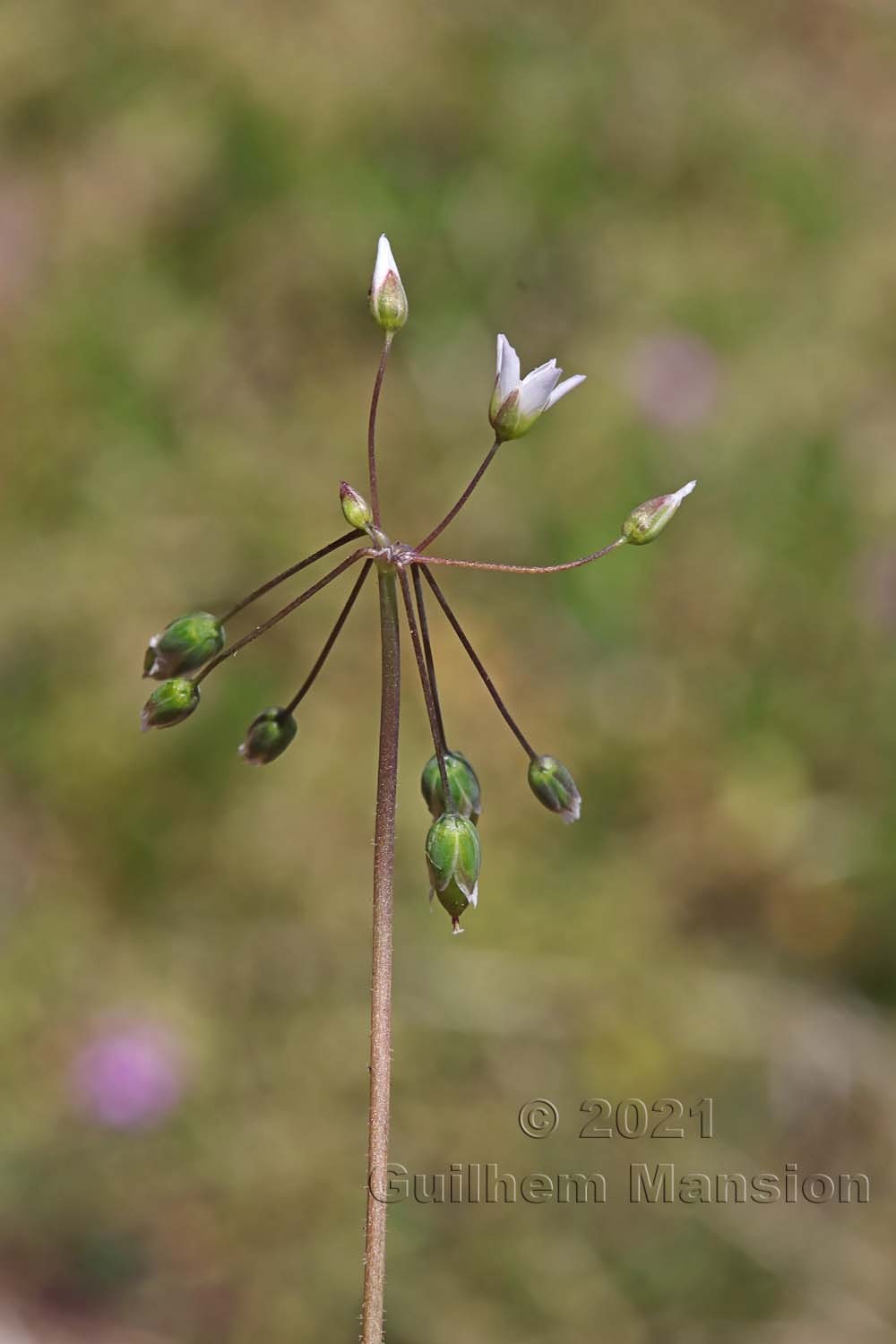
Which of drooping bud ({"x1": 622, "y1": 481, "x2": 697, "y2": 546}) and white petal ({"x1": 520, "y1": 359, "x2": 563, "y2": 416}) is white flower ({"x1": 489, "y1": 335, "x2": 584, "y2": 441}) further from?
drooping bud ({"x1": 622, "y1": 481, "x2": 697, "y2": 546})

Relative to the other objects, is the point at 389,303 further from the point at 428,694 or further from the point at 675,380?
the point at 675,380

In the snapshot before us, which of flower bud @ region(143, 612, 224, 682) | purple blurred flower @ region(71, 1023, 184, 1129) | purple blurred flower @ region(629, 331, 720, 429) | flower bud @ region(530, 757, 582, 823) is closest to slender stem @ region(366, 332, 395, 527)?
flower bud @ region(143, 612, 224, 682)

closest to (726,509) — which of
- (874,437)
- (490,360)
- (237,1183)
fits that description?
(874,437)

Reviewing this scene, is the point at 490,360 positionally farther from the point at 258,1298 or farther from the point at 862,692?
the point at 258,1298

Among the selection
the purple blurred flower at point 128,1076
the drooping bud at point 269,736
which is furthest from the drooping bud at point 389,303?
the purple blurred flower at point 128,1076

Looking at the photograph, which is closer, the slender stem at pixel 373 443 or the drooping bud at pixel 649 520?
the slender stem at pixel 373 443

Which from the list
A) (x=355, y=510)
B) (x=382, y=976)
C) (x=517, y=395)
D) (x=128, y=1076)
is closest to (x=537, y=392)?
(x=517, y=395)

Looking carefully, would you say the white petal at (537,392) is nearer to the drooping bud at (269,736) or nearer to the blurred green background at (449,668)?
the drooping bud at (269,736)
